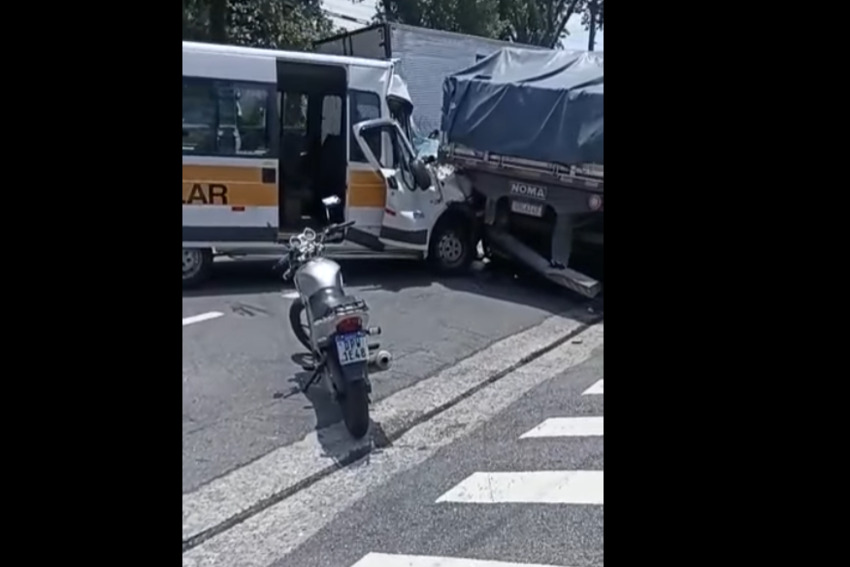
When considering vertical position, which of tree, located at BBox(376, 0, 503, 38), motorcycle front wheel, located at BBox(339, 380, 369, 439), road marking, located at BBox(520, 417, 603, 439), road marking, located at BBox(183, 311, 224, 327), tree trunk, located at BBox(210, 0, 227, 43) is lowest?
road marking, located at BBox(520, 417, 603, 439)

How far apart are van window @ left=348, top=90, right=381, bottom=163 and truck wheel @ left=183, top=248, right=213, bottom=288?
2.01m

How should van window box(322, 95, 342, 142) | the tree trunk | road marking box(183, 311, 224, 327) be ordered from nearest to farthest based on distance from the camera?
road marking box(183, 311, 224, 327)
van window box(322, 95, 342, 142)
the tree trunk

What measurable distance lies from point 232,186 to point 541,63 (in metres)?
4.16

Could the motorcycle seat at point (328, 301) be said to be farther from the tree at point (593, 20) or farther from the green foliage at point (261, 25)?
the green foliage at point (261, 25)

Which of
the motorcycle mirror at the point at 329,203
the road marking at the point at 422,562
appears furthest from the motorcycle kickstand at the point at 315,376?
the road marking at the point at 422,562

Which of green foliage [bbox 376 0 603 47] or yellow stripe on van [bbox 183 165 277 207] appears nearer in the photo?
yellow stripe on van [bbox 183 165 277 207]

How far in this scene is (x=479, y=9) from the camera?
29484 mm

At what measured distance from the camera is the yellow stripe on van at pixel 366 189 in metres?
10.4

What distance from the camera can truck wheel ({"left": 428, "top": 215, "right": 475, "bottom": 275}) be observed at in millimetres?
10695

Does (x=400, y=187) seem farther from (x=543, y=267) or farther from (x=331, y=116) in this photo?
(x=543, y=267)

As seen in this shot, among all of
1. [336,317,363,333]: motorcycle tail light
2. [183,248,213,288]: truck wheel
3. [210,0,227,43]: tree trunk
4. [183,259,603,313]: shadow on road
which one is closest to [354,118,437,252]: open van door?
[183,259,603,313]: shadow on road

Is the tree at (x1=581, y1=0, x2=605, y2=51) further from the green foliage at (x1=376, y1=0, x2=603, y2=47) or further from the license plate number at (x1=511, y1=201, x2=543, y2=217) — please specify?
the license plate number at (x1=511, y1=201, x2=543, y2=217)

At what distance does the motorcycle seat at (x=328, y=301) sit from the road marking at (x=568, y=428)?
1.45 metres
